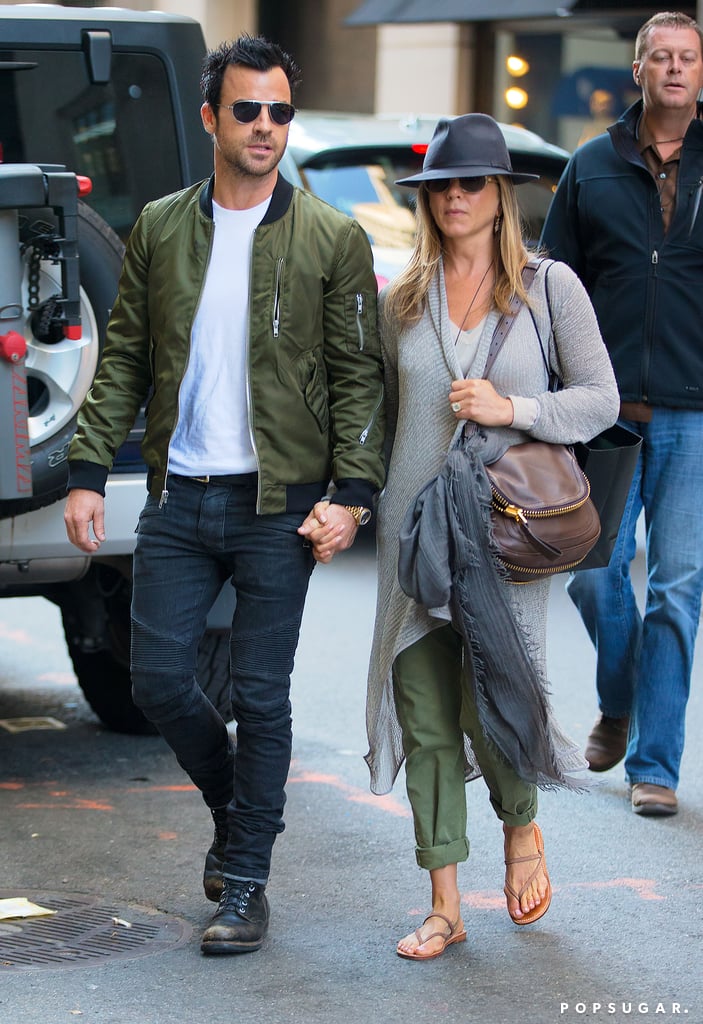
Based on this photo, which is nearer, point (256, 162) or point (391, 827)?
point (256, 162)

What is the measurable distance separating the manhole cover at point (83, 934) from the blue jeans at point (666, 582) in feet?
5.11

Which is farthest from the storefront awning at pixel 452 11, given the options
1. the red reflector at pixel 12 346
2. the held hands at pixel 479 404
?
the held hands at pixel 479 404

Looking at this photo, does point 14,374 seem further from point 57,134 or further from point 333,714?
point 333,714

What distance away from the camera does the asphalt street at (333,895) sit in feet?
11.5

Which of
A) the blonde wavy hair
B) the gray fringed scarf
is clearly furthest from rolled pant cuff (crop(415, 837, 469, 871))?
the blonde wavy hair

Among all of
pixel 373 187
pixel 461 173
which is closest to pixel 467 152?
pixel 461 173

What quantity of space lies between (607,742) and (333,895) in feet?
4.10

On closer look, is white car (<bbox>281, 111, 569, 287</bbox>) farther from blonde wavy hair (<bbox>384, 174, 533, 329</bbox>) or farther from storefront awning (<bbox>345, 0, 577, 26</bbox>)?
storefront awning (<bbox>345, 0, 577, 26</bbox>)

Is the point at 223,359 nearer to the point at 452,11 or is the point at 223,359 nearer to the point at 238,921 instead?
the point at 238,921

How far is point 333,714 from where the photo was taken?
607 cm

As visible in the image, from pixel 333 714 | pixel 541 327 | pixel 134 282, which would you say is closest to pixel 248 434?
pixel 134 282

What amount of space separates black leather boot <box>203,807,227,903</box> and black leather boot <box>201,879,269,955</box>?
0.55 feet

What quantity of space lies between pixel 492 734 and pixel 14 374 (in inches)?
60.9

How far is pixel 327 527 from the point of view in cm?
374
